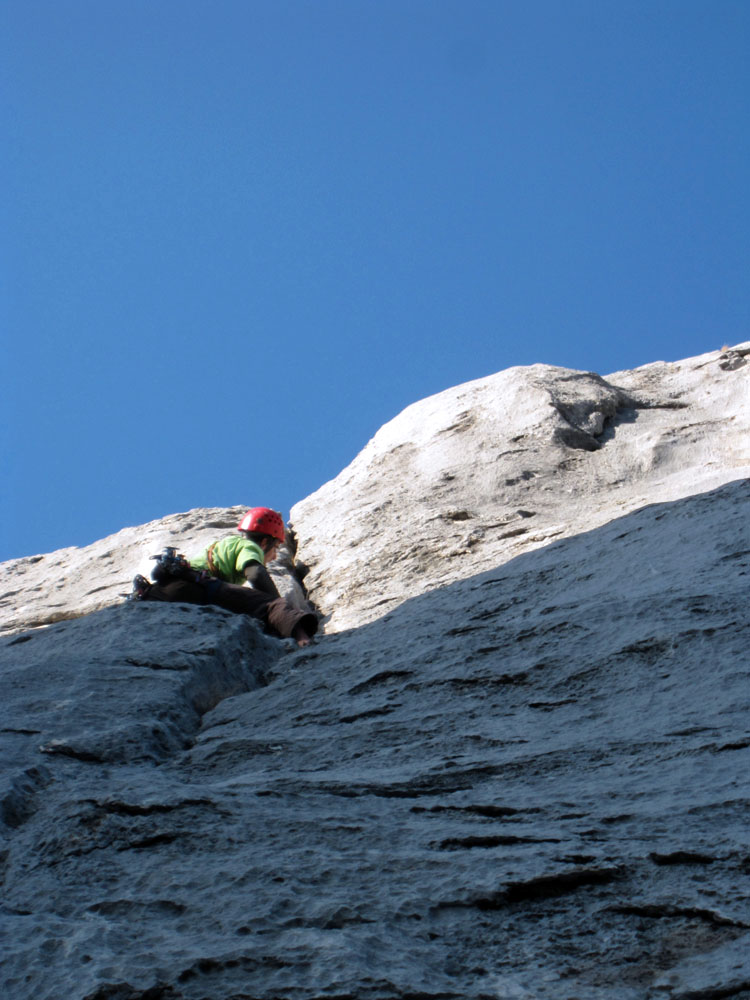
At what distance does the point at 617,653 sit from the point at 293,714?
152 cm

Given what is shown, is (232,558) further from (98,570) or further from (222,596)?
(98,570)

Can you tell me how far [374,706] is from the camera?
5055 millimetres

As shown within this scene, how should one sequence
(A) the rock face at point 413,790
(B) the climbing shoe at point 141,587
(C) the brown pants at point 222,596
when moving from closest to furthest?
(A) the rock face at point 413,790, (C) the brown pants at point 222,596, (B) the climbing shoe at point 141,587

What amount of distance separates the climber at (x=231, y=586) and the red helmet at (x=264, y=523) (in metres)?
0.62

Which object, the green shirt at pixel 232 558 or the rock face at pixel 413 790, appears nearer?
the rock face at pixel 413 790

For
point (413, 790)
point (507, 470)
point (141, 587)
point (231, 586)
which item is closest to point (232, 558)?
point (231, 586)

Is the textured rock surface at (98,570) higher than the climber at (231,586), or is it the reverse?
the textured rock surface at (98,570)

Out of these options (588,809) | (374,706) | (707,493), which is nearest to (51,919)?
(588,809)

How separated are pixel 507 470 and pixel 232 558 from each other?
271cm

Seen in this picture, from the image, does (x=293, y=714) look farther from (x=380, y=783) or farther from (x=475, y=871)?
(x=475, y=871)

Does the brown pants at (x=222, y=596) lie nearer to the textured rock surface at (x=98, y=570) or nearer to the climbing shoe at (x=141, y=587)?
the climbing shoe at (x=141, y=587)

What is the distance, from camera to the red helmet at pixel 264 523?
29.7 ft

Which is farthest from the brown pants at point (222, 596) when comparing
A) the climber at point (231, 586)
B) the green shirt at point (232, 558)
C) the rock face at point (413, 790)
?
the rock face at point (413, 790)

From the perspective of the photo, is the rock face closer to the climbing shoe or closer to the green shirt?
the climbing shoe
